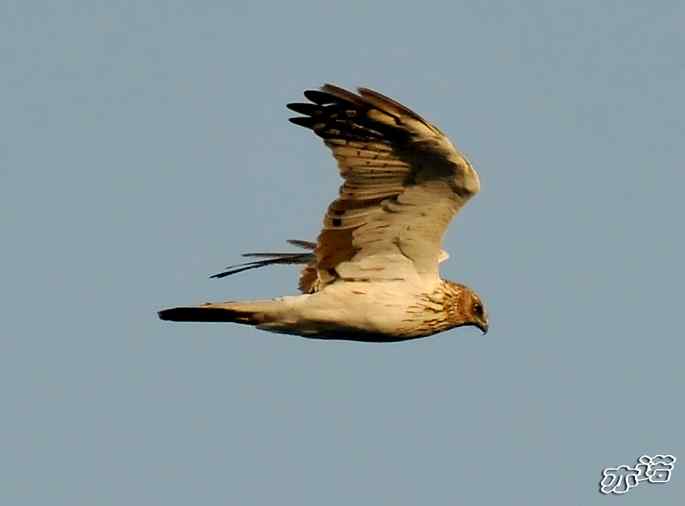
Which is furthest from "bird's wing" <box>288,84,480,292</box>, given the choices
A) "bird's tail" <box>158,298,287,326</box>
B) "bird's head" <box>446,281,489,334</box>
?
"bird's tail" <box>158,298,287,326</box>

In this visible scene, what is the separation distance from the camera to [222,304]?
45.4 ft

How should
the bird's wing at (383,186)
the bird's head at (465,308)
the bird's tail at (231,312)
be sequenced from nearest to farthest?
the bird's wing at (383,186), the bird's tail at (231,312), the bird's head at (465,308)

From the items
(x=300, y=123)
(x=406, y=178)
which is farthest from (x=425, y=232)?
(x=300, y=123)

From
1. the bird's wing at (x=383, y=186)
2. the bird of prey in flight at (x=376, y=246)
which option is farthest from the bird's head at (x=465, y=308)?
the bird's wing at (x=383, y=186)

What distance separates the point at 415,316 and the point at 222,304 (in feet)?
5.79

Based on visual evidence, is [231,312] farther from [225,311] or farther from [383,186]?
[383,186]

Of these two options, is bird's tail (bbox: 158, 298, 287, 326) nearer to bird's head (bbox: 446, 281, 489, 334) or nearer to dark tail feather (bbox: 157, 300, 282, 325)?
dark tail feather (bbox: 157, 300, 282, 325)

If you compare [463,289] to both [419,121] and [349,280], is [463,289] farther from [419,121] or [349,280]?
[419,121]

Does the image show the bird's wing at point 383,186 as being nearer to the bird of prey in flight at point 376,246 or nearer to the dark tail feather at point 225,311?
the bird of prey in flight at point 376,246

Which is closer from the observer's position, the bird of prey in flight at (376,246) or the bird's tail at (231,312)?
the bird of prey in flight at (376,246)

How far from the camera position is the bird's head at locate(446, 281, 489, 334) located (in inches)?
559

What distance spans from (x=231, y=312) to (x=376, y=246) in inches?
57.3

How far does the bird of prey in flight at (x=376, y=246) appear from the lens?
42.9ft

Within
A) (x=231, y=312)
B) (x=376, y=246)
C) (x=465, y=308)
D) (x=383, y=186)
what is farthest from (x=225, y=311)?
(x=465, y=308)
